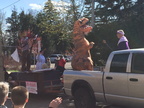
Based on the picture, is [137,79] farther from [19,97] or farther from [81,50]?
[19,97]

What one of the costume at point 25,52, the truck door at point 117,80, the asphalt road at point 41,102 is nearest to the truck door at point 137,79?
the truck door at point 117,80

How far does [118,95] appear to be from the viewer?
563 centimetres

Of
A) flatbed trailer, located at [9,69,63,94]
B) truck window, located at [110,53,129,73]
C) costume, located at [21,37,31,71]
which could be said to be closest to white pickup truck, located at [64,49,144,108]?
truck window, located at [110,53,129,73]

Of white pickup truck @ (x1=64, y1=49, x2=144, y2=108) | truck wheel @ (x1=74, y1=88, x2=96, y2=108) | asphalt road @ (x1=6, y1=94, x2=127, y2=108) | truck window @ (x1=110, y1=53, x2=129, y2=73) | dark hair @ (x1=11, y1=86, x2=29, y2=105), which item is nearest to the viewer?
dark hair @ (x1=11, y1=86, x2=29, y2=105)

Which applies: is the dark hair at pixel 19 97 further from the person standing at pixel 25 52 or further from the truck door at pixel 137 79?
the person standing at pixel 25 52

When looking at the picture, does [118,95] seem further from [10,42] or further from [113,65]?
[10,42]

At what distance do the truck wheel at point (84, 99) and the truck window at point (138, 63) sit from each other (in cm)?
154

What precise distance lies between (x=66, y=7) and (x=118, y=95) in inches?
994

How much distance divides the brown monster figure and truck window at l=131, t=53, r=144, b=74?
2.39 m

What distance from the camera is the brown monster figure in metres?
7.69

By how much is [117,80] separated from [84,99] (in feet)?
4.22

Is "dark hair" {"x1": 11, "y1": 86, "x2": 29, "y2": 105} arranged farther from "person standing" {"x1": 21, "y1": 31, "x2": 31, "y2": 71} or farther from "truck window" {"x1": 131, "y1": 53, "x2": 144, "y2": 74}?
"person standing" {"x1": 21, "y1": 31, "x2": 31, "y2": 71}

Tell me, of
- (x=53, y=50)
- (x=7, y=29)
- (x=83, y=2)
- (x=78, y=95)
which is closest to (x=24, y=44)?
(x=78, y=95)

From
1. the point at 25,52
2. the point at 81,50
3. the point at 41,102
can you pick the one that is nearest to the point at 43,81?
the point at 41,102
